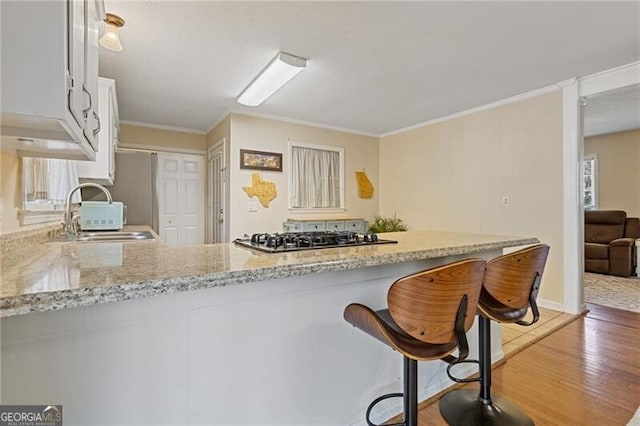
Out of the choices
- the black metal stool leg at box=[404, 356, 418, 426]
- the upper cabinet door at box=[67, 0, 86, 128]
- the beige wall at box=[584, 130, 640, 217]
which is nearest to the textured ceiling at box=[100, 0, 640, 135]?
the upper cabinet door at box=[67, 0, 86, 128]

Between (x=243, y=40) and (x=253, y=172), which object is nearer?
(x=243, y=40)

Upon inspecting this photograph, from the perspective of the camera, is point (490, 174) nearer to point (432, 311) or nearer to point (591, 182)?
point (432, 311)

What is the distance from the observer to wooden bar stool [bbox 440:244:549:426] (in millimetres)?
1549

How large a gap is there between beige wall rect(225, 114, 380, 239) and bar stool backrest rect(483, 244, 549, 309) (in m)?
3.42

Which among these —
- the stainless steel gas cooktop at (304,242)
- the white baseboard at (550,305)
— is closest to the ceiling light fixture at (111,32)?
the stainless steel gas cooktop at (304,242)

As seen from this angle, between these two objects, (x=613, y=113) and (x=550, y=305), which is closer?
(x=550, y=305)

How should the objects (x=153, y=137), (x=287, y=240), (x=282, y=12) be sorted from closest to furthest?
(x=287, y=240) < (x=282, y=12) < (x=153, y=137)

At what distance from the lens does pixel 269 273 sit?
1029 millimetres

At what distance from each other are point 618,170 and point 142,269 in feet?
24.9

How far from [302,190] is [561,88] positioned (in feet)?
11.2

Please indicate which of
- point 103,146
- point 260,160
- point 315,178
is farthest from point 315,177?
point 103,146

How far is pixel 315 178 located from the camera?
5.11 metres

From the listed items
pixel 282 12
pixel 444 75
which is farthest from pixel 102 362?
pixel 444 75

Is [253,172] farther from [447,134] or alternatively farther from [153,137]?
[447,134]
